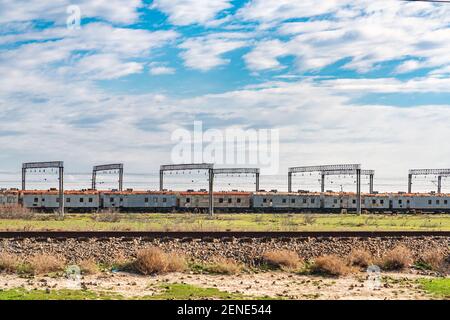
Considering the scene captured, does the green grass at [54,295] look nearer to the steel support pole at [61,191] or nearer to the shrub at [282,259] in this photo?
the shrub at [282,259]

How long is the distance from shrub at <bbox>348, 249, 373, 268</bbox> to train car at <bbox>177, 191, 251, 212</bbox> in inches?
1740

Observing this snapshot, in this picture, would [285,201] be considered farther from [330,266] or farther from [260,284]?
[260,284]

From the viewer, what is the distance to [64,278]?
59.9ft

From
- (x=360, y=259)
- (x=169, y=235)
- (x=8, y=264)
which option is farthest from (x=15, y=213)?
(x=360, y=259)

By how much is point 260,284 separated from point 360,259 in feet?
15.7

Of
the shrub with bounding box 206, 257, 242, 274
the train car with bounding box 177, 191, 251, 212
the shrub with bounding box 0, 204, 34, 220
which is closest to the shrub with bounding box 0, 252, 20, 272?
the shrub with bounding box 206, 257, 242, 274

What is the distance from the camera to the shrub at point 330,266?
19750 mm

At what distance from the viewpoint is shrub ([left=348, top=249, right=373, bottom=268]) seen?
69.6 feet

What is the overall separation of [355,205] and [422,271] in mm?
49541

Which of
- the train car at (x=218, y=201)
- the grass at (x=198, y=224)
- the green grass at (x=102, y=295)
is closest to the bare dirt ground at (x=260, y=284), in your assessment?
the green grass at (x=102, y=295)

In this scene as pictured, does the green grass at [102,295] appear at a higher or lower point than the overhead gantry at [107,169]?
lower

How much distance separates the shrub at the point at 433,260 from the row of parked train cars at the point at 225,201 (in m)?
41.1
